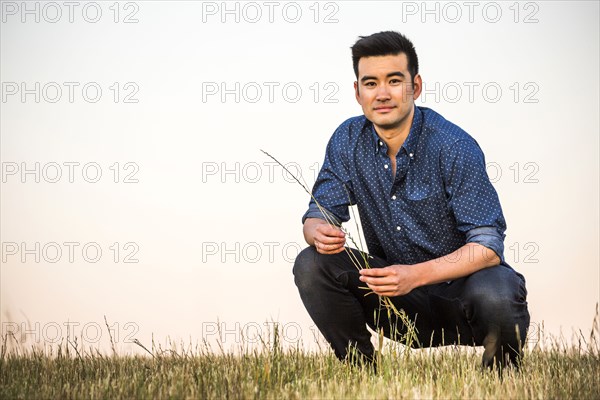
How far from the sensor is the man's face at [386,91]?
164 inches

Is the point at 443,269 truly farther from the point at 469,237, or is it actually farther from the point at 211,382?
the point at 211,382

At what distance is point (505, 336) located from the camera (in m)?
3.90

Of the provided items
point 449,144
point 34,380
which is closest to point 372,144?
point 449,144

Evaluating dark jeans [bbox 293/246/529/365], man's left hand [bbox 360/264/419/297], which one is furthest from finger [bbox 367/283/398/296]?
dark jeans [bbox 293/246/529/365]

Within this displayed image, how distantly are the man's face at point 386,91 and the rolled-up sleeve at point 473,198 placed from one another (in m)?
0.34

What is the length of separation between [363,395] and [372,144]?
1.55 meters

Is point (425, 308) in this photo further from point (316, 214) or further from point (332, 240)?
point (316, 214)

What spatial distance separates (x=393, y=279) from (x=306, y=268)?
26.2 inches

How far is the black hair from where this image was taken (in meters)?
4.25

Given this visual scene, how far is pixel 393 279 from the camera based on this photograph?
3.63m

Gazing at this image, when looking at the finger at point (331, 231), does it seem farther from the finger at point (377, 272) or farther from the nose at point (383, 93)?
the nose at point (383, 93)

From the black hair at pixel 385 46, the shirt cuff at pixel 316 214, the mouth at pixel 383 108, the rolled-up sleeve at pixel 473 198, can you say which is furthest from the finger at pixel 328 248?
the black hair at pixel 385 46

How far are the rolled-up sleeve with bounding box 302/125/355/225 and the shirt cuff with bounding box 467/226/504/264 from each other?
2.36ft

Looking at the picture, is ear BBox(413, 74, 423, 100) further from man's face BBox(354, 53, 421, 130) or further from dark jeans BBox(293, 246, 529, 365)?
dark jeans BBox(293, 246, 529, 365)
